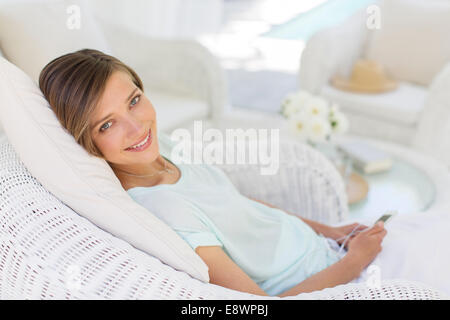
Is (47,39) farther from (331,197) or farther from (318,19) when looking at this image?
(318,19)

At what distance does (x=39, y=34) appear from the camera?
3.99 feet

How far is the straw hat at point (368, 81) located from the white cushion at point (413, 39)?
0.20m

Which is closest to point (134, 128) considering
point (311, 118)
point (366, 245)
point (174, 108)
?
point (366, 245)

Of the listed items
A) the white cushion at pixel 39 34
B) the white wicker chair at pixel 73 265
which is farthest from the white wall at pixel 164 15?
the white wicker chair at pixel 73 265

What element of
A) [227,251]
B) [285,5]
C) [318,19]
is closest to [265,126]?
[227,251]

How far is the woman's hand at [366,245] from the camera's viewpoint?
97 centimetres

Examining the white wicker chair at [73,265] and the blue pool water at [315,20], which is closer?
the white wicker chair at [73,265]

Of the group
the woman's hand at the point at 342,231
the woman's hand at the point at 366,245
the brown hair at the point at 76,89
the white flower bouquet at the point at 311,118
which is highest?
the brown hair at the point at 76,89

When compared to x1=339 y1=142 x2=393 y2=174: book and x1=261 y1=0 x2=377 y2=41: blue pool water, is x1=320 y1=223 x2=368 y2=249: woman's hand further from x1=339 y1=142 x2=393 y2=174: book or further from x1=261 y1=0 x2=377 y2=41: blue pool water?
x1=261 y1=0 x2=377 y2=41: blue pool water

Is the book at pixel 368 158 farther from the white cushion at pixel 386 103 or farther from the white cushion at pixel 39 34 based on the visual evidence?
the white cushion at pixel 39 34

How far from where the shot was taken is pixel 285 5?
595cm

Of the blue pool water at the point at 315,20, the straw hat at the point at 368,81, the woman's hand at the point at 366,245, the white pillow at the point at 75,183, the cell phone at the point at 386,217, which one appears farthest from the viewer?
the blue pool water at the point at 315,20

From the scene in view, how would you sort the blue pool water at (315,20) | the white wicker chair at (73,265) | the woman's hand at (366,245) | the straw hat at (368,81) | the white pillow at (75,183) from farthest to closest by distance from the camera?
the blue pool water at (315,20) < the straw hat at (368,81) < the woman's hand at (366,245) < the white pillow at (75,183) < the white wicker chair at (73,265)

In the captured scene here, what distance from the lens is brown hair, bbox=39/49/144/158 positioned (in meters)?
0.77
